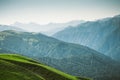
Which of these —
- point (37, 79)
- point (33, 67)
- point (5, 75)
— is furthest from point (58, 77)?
point (5, 75)

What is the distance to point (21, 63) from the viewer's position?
90.1 m

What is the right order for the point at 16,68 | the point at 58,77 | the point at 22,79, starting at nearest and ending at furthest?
the point at 22,79 → the point at 16,68 → the point at 58,77

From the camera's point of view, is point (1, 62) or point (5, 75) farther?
point (1, 62)

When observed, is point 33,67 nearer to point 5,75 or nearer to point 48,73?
point 48,73

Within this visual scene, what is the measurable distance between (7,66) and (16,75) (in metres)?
10.0

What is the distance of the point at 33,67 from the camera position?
89.1 meters

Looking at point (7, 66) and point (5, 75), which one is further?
point (7, 66)

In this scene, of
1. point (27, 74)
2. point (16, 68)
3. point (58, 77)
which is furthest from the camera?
point (58, 77)

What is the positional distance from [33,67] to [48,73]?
19.9ft

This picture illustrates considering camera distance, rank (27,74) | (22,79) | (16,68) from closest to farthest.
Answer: (22,79)
(27,74)
(16,68)

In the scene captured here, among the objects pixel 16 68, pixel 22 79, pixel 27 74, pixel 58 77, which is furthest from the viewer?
pixel 58 77

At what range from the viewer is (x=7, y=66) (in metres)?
78.1

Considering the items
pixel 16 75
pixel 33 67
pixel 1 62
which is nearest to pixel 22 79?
pixel 16 75

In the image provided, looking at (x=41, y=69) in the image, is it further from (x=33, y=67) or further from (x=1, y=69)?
(x=1, y=69)
